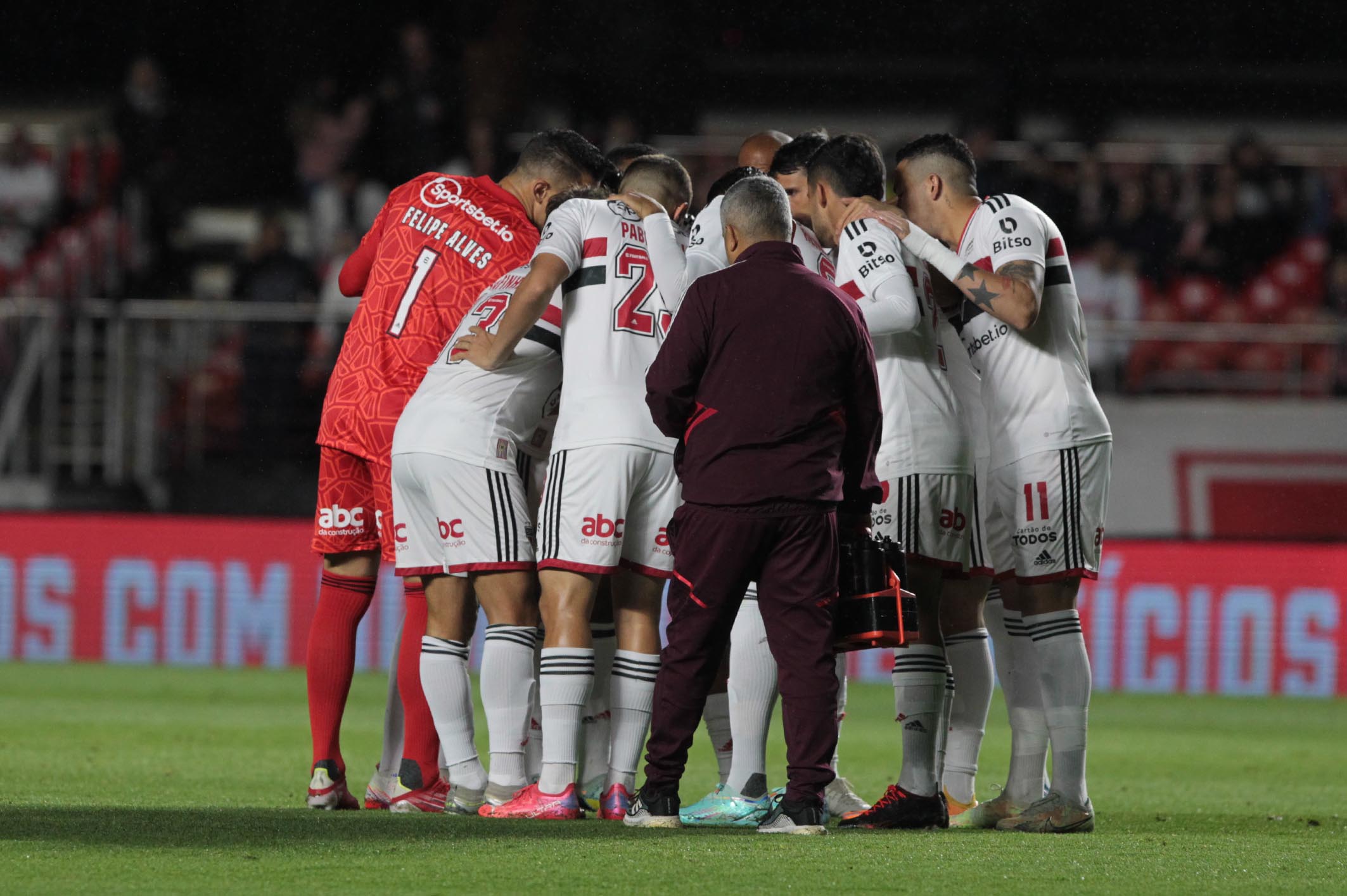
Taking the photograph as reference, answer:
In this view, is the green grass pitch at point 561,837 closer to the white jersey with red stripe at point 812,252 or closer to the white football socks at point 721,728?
the white football socks at point 721,728

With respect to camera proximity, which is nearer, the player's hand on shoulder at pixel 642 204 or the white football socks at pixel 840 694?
the white football socks at pixel 840 694

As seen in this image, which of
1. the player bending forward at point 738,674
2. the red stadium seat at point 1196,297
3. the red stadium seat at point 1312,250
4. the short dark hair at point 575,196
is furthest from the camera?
the red stadium seat at point 1312,250

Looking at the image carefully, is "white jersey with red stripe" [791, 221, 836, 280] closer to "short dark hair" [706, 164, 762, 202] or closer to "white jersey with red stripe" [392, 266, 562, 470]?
"short dark hair" [706, 164, 762, 202]

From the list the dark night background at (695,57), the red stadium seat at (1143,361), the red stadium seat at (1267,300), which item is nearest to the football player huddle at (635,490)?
the red stadium seat at (1143,361)

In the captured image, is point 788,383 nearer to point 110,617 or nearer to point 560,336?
point 560,336

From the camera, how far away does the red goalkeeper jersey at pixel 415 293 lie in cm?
605

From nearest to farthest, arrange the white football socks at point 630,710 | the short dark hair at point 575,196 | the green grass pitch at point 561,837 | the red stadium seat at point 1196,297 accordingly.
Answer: the green grass pitch at point 561,837, the white football socks at point 630,710, the short dark hair at point 575,196, the red stadium seat at point 1196,297

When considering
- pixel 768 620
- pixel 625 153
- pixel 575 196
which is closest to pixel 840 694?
pixel 768 620

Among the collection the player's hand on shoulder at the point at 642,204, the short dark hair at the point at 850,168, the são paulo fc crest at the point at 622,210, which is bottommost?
the são paulo fc crest at the point at 622,210

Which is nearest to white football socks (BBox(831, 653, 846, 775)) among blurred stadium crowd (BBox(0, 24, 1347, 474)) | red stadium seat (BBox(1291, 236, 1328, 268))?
blurred stadium crowd (BBox(0, 24, 1347, 474))

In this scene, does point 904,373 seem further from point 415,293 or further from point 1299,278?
point 1299,278

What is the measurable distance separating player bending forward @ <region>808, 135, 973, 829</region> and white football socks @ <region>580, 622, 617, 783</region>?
963 millimetres

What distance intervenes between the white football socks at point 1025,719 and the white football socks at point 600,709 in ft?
4.53

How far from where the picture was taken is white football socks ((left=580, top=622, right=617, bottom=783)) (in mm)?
6055
